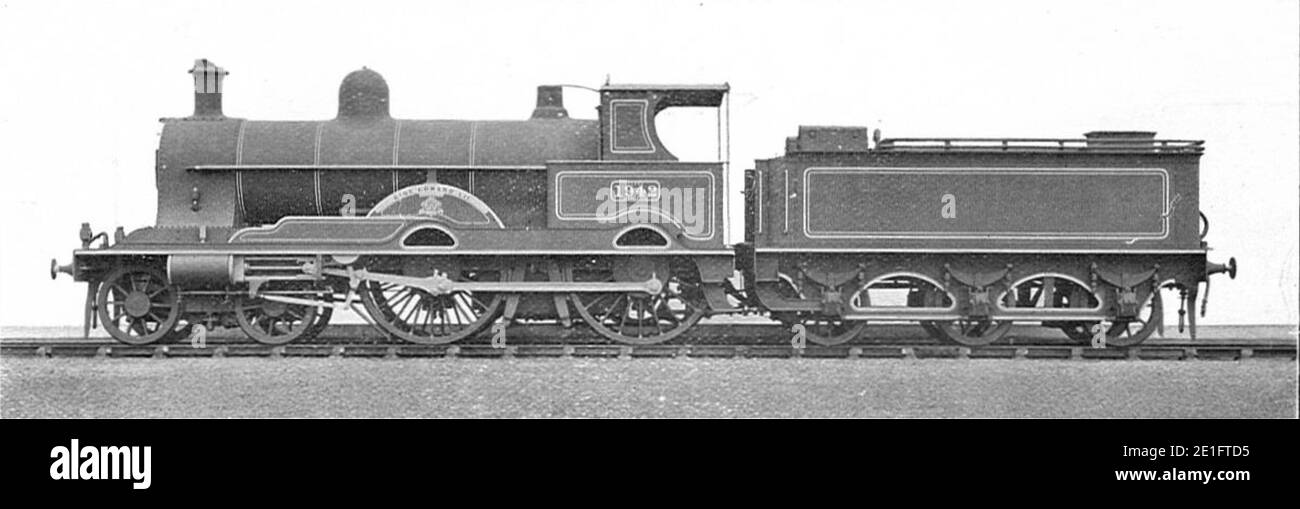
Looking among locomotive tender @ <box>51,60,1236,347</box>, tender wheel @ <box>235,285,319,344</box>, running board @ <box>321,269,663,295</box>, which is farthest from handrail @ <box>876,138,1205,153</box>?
tender wheel @ <box>235,285,319,344</box>

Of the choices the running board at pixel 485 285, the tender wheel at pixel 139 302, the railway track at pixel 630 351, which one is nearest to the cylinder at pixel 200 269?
the tender wheel at pixel 139 302

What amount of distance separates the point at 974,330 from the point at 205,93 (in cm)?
807

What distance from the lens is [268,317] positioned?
1204 cm

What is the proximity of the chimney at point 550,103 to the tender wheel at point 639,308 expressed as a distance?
5.32 feet

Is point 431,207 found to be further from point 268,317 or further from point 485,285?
point 268,317

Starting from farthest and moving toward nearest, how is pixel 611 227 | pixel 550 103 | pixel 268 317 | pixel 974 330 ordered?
pixel 974 330 < pixel 550 103 < pixel 268 317 < pixel 611 227

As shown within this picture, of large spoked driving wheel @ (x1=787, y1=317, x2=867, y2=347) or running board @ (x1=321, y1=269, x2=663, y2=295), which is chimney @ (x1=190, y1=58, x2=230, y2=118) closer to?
running board @ (x1=321, y1=269, x2=663, y2=295)

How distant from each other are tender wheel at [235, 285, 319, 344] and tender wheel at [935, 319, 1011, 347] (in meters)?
6.13

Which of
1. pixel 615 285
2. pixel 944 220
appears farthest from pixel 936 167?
pixel 615 285

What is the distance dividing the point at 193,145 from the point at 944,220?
7.26 metres

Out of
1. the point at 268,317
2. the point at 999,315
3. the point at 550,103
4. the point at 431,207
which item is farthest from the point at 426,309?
the point at 999,315

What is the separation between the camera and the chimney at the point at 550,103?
12297mm

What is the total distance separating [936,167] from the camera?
11695 millimetres
